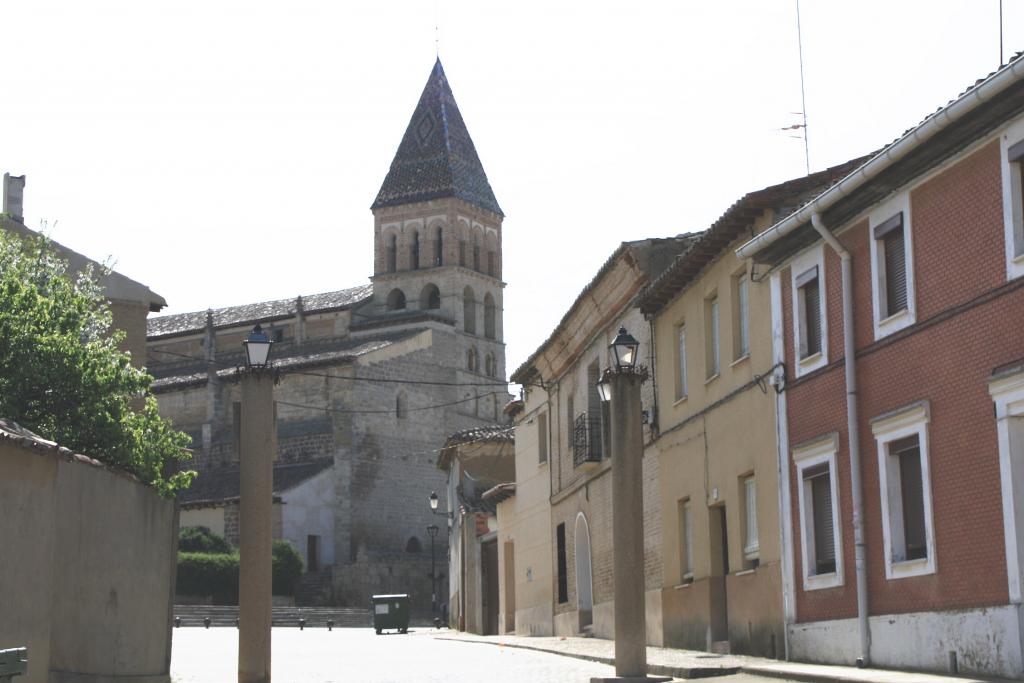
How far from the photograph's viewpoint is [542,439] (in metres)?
35.2

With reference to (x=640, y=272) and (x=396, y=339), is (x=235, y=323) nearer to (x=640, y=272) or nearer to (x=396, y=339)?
(x=396, y=339)

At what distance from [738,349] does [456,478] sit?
30.4 meters

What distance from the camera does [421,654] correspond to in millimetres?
26156

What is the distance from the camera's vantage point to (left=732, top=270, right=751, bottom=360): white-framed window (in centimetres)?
2030

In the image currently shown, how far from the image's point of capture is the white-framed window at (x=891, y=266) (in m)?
15.0

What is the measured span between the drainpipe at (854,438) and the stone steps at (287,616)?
37.4m

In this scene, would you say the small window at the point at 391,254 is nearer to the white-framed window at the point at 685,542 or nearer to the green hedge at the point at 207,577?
the green hedge at the point at 207,577

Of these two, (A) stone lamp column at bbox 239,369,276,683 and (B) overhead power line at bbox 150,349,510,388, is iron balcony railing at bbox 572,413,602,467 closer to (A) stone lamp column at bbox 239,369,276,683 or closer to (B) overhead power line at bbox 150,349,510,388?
(A) stone lamp column at bbox 239,369,276,683

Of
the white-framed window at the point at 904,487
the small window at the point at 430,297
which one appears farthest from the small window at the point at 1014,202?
the small window at the point at 430,297

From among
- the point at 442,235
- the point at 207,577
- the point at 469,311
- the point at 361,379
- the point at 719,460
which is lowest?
the point at 719,460

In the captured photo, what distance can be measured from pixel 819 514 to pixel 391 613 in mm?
27865

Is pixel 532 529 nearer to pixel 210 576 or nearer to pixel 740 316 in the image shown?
pixel 740 316

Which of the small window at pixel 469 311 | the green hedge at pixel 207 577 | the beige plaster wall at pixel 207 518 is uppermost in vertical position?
the small window at pixel 469 311

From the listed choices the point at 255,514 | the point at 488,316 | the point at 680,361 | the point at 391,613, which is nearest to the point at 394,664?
the point at 680,361
